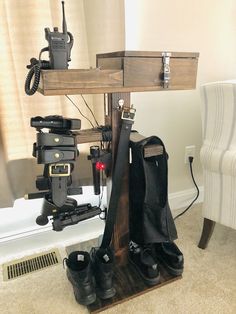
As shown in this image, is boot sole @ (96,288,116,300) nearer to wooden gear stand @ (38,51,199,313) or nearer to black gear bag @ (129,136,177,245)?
wooden gear stand @ (38,51,199,313)

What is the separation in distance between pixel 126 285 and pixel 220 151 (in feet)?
2.40

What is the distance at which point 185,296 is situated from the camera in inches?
42.7

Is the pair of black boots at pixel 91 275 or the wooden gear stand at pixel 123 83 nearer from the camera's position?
the wooden gear stand at pixel 123 83

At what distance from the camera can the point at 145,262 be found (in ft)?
3.69

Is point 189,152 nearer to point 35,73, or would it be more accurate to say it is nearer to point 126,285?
point 126,285

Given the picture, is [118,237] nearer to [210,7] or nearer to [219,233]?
[219,233]

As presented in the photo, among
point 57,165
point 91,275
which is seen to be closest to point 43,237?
point 91,275

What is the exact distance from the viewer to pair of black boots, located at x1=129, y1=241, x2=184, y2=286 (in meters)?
1.11

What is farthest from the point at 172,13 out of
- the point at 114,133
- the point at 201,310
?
the point at 201,310

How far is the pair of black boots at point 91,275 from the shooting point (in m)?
1.00

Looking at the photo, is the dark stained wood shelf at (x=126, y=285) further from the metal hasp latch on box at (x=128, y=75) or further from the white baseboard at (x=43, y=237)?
the metal hasp latch on box at (x=128, y=75)

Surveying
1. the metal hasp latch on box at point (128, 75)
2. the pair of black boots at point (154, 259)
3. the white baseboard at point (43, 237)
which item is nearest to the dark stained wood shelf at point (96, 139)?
the metal hasp latch on box at point (128, 75)

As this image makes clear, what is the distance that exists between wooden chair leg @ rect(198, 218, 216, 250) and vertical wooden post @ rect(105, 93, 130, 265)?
45 centimetres

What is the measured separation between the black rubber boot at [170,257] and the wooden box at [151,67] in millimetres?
729
